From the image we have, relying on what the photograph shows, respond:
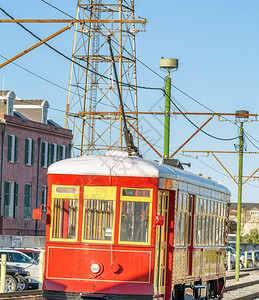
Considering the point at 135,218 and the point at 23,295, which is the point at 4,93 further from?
the point at 135,218

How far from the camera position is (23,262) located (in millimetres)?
28562

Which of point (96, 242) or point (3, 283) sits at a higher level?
point (96, 242)

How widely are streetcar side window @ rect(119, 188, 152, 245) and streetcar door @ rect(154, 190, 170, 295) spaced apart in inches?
10.3

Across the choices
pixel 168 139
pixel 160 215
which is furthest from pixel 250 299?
pixel 160 215

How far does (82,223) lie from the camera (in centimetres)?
1533

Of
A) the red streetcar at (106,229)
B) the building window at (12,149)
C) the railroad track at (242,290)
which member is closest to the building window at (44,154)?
the building window at (12,149)

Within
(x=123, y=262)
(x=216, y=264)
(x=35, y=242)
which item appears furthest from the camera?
(x=35, y=242)

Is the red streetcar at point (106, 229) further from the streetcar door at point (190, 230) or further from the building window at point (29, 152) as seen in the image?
the building window at point (29, 152)

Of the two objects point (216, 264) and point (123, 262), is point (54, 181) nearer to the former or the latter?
point (123, 262)

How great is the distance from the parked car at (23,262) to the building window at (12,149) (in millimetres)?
17378

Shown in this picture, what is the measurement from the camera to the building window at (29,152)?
156 ft

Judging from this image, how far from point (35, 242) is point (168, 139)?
22.2 m

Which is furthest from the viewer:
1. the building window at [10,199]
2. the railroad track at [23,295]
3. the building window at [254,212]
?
the building window at [254,212]

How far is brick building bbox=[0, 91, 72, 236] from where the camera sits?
45.3 m
